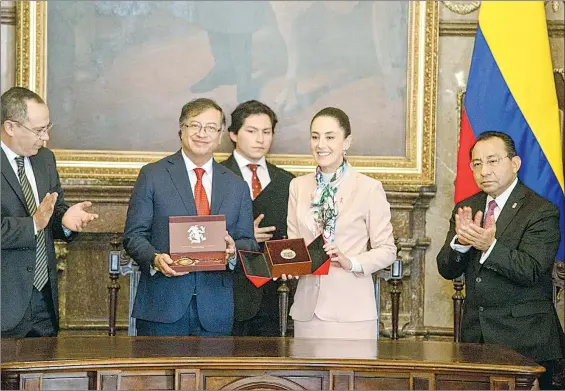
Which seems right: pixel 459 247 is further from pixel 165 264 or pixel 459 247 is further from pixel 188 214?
pixel 165 264

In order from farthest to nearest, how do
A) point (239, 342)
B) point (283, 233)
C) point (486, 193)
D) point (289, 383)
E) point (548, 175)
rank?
1. point (548, 175)
2. point (283, 233)
3. point (486, 193)
4. point (239, 342)
5. point (289, 383)

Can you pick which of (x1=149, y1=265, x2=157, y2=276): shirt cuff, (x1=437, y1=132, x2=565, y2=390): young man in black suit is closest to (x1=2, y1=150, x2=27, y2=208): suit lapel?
(x1=149, y1=265, x2=157, y2=276): shirt cuff

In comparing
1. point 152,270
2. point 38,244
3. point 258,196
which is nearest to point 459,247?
point 258,196

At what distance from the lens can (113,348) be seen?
4.09 meters

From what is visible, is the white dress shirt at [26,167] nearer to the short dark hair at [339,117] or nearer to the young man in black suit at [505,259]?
the short dark hair at [339,117]

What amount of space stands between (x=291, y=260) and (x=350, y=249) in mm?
368

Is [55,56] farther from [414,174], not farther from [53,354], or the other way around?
[53,354]

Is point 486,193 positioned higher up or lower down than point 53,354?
higher up

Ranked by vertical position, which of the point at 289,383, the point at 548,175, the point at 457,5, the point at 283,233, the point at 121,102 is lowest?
the point at 289,383

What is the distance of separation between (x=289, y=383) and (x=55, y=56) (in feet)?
10.7

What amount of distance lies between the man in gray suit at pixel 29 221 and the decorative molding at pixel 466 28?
284 cm

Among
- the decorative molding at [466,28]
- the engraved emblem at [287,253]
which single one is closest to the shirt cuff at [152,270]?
the engraved emblem at [287,253]

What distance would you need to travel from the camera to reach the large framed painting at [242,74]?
632cm

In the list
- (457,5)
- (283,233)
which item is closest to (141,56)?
(283,233)
